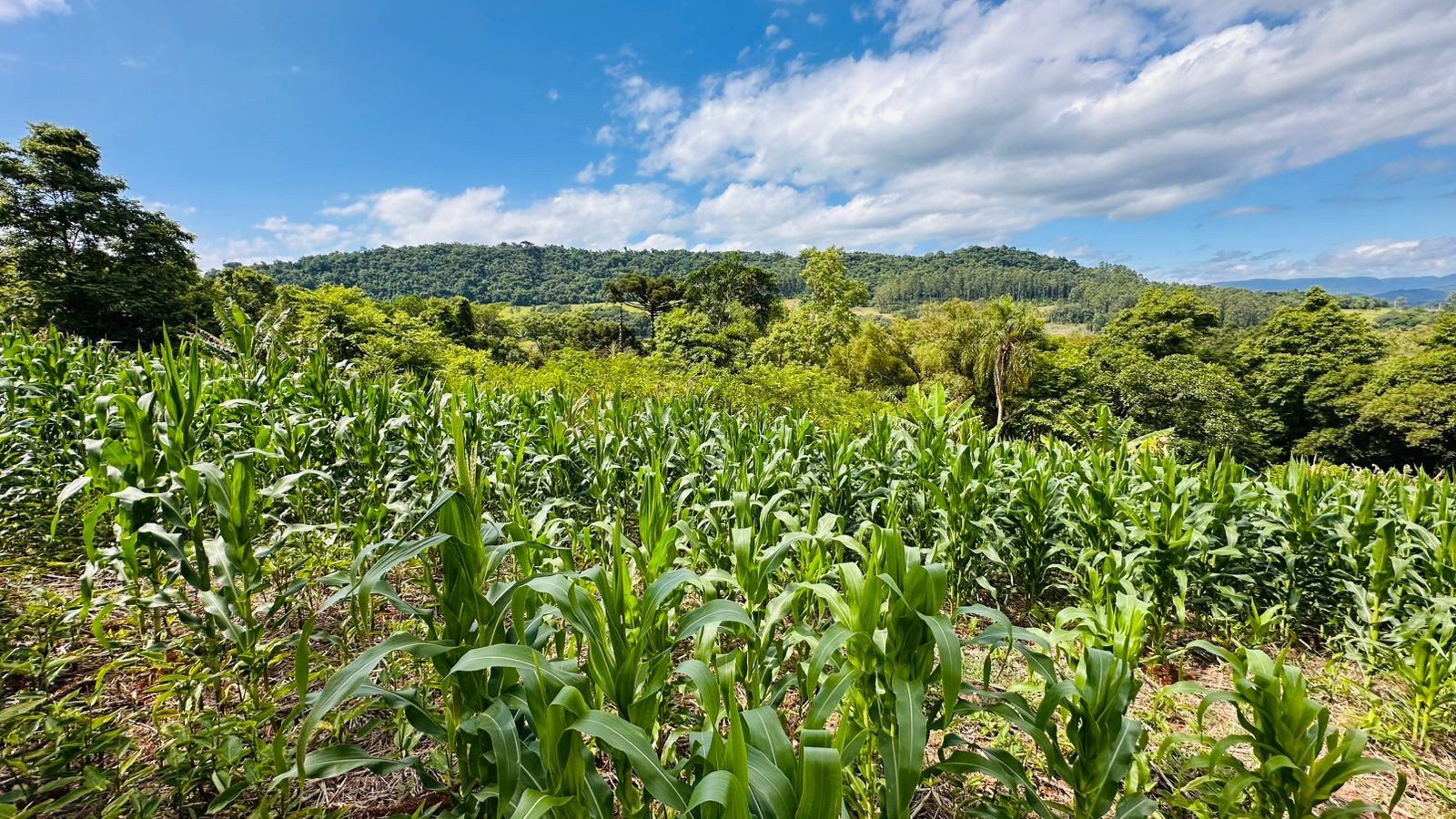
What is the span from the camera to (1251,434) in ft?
65.7

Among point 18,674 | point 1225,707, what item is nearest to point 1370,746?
point 1225,707

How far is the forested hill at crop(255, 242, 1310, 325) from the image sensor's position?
274ft

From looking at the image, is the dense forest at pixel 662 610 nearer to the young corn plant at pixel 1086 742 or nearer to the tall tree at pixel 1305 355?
the young corn plant at pixel 1086 742

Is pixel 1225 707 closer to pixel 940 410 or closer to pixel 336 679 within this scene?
pixel 940 410

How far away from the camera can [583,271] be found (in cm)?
11000

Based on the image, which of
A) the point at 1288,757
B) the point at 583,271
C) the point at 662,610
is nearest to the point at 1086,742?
the point at 1288,757

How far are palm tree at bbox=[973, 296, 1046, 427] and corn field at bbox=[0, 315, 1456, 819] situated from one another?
65.8 ft

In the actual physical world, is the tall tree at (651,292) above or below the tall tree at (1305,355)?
above

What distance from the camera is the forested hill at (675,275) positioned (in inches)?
3282

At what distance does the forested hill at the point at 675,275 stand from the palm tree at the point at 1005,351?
57.7 m

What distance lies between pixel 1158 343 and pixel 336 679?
36.1 meters

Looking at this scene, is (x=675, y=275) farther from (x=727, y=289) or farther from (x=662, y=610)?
(x=662, y=610)

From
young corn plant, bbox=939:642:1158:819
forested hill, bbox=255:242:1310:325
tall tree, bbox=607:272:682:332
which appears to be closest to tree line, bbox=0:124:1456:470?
young corn plant, bbox=939:642:1158:819

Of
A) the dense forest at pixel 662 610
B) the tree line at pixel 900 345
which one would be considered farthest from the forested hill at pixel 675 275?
the dense forest at pixel 662 610
